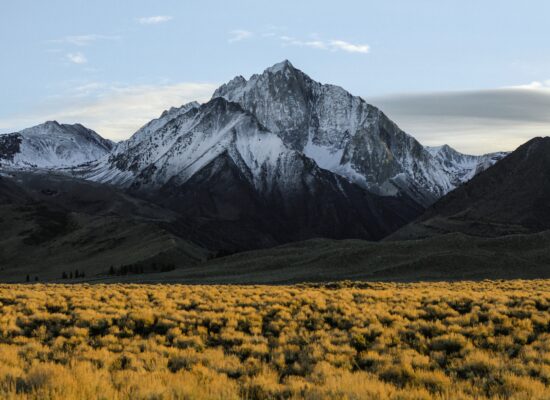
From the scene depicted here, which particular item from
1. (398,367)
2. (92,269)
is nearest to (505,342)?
(398,367)

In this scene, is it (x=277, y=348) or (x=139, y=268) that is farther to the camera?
(x=139, y=268)

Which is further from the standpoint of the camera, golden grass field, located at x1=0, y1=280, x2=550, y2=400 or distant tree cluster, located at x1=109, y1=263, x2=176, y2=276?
distant tree cluster, located at x1=109, y1=263, x2=176, y2=276

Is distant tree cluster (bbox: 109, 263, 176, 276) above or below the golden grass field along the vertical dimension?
below

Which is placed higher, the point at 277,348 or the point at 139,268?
the point at 277,348

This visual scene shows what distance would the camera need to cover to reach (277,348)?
18.3 meters

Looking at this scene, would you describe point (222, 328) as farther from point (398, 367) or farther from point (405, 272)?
point (405, 272)

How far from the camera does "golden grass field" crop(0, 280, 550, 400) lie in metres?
12.6

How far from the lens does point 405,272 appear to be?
281ft

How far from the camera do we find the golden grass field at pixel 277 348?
41.3ft

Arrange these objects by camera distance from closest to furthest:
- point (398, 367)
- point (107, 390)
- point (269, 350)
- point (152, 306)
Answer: point (107, 390), point (398, 367), point (269, 350), point (152, 306)

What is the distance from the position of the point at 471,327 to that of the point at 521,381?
761 cm

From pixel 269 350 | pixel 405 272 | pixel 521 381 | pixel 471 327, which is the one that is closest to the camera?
pixel 521 381

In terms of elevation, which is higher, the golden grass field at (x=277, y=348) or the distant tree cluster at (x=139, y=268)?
the golden grass field at (x=277, y=348)

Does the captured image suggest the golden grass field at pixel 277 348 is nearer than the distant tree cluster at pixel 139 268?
Yes
